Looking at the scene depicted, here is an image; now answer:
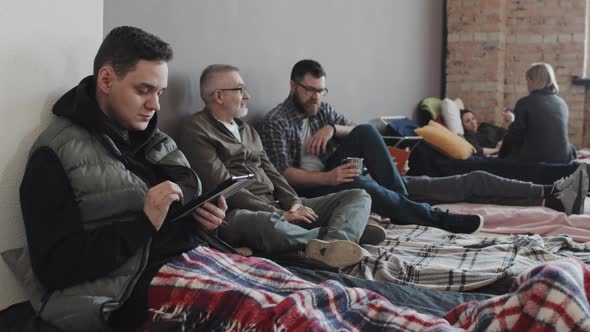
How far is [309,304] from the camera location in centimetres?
170

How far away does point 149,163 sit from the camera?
7.04 feet

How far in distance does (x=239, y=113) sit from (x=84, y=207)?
1.32m

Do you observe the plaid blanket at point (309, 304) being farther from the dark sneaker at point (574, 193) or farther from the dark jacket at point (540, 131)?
the dark jacket at point (540, 131)

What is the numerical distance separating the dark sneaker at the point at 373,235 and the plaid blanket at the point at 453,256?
0.03m

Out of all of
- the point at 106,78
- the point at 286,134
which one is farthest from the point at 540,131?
the point at 106,78

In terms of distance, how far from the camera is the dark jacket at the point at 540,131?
15.9ft

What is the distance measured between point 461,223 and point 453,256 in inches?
22.8

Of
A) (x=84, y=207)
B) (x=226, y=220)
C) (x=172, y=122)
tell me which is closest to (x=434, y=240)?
(x=226, y=220)

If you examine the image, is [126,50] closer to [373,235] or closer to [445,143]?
[373,235]

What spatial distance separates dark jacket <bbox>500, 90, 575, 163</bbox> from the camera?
4.86 meters

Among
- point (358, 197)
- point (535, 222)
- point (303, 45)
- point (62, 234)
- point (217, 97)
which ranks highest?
point (303, 45)

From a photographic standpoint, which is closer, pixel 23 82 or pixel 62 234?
Result: pixel 62 234

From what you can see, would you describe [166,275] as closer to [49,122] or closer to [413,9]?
[49,122]

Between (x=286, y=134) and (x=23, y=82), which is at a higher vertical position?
(x=23, y=82)
